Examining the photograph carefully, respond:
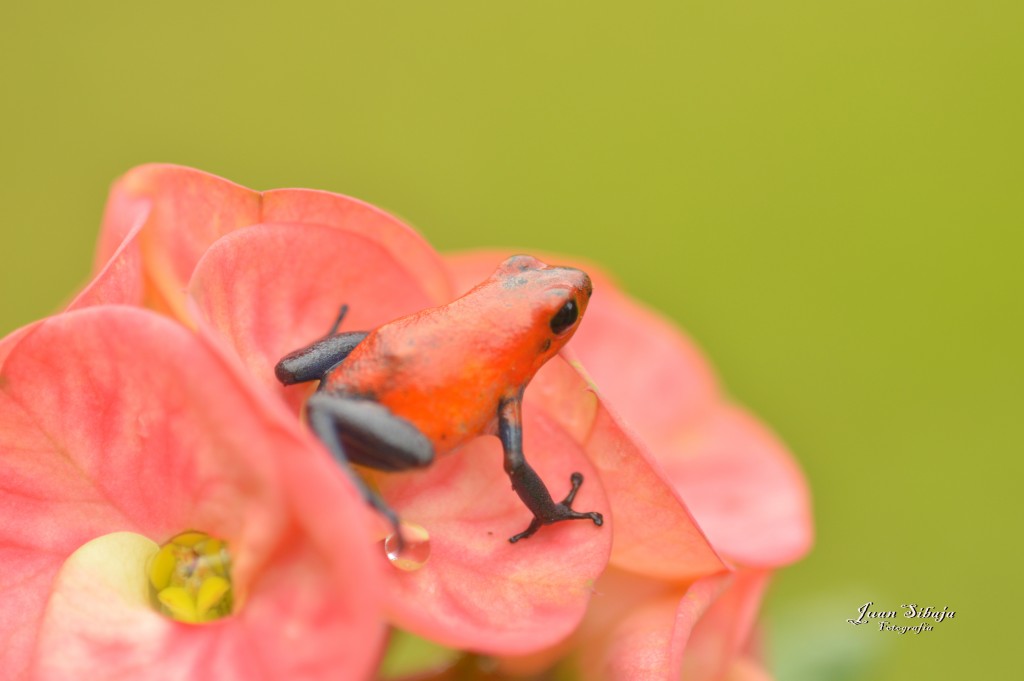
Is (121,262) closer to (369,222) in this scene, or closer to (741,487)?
(369,222)

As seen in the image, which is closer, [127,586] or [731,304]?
[127,586]

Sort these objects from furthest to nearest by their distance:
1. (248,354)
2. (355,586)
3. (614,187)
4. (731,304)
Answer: (614,187) → (731,304) → (248,354) → (355,586)

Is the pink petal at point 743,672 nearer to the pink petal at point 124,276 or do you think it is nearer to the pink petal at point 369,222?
the pink petal at point 369,222

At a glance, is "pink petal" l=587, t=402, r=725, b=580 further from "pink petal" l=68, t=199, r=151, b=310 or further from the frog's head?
"pink petal" l=68, t=199, r=151, b=310

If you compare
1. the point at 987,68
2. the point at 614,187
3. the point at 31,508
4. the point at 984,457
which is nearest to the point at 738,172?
the point at 614,187

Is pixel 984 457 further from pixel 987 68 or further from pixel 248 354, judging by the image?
pixel 248 354

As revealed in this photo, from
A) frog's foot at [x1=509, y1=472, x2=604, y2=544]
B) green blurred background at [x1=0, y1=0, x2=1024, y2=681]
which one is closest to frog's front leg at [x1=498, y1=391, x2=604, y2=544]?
frog's foot at [x1=509, y1=472, x2=604, y2=544]
